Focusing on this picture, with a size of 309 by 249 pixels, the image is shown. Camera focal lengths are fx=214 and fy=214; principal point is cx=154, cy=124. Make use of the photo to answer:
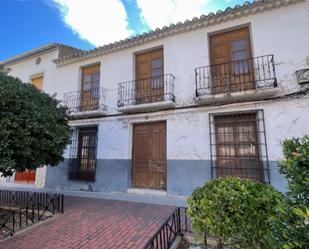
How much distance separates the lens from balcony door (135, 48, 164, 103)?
8.59 meters

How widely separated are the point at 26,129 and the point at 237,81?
21.5 ft

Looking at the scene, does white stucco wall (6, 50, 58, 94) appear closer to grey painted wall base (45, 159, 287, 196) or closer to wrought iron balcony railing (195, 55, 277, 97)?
grey painted wall base (45, 159, 287, 196)

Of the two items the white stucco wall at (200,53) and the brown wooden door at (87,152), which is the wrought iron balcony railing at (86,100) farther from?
the brown wooden door at (87,152)

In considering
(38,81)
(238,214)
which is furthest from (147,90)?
(38,81)

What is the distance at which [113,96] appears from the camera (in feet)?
30.9

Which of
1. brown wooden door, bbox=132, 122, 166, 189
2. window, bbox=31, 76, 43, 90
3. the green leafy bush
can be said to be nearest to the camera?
the green leafy bush

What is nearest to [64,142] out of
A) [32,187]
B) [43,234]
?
[43,234]

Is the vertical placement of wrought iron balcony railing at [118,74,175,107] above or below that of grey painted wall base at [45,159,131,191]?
above

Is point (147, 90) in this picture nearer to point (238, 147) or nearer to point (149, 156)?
point (149, 156)

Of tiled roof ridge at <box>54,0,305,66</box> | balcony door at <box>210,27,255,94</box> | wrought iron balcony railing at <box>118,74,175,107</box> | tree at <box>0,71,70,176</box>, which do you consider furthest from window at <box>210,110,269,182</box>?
tree at <box>0,71,70,176</box>

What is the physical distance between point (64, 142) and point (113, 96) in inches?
142

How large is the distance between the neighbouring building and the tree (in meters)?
3.05

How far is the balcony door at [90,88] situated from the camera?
9.94 meters

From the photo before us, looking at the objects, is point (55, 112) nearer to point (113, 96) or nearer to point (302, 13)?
point (113, 96)
